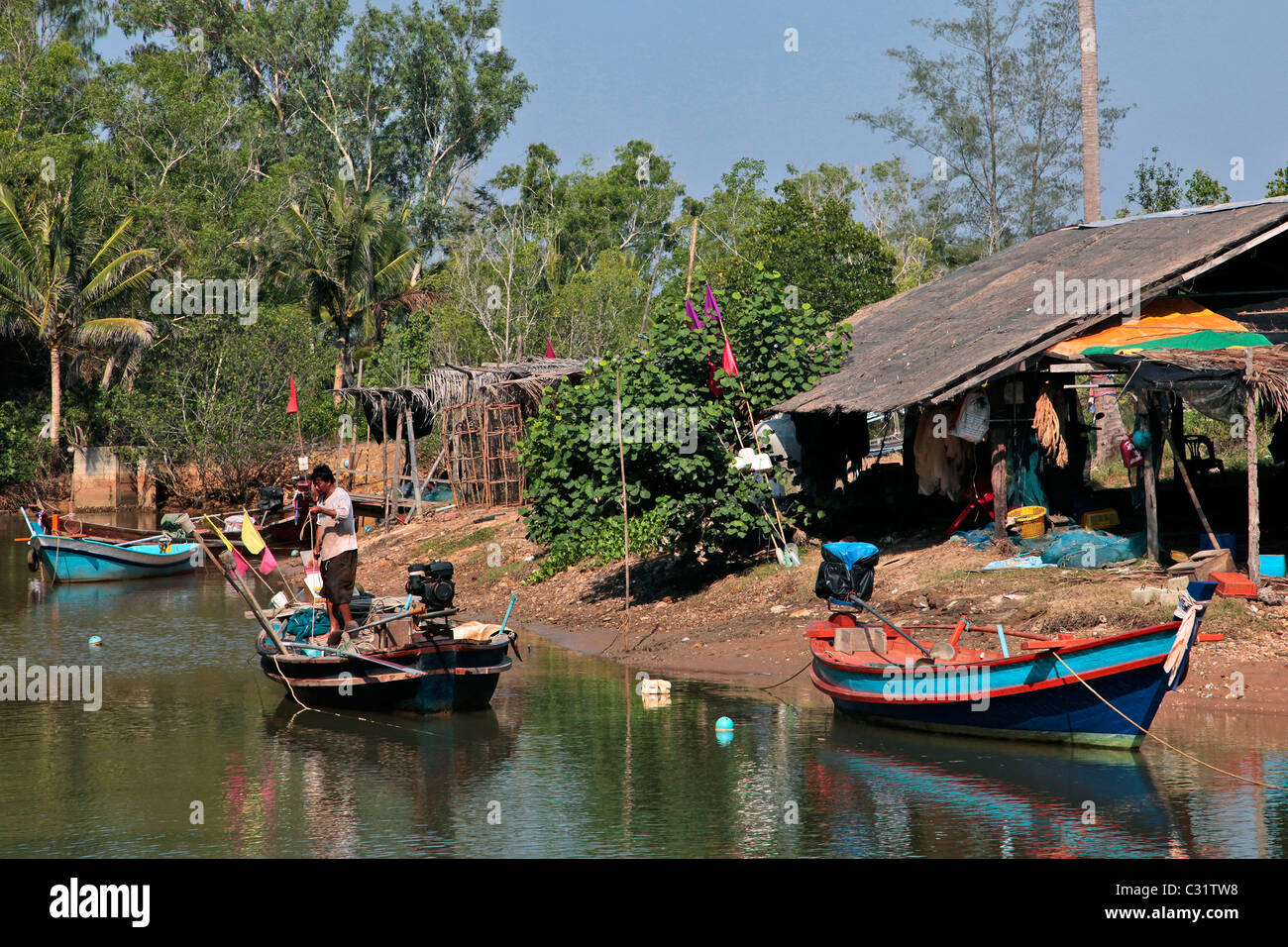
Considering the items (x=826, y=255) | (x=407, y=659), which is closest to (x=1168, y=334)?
(x=407, y=659)

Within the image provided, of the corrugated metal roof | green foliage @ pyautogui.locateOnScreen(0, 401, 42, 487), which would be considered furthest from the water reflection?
green foliage @ pyautogui.locateOnScreen(0, 401, 42, 487)

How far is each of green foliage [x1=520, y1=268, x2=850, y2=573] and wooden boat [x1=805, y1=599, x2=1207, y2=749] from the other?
14.9 feet

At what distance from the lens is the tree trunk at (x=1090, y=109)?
25531 mm

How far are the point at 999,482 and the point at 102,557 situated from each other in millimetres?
16739

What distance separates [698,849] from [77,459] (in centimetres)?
3240

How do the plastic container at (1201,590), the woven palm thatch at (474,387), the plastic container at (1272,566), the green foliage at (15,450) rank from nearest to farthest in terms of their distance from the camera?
1. the plastic container at (1201,590)
2. the plastic container at (1272,566)
3. the woven palm thatch at (474,387)
4. the green foliage at (15,450)

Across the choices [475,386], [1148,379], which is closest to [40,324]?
[475,386]

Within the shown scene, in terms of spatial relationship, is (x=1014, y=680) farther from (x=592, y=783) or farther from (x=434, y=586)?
(x=434, y=586)

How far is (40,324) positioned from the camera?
34.2 meters

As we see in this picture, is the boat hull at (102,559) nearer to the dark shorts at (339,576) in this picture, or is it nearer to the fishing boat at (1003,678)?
the dark shorts at (339,576)

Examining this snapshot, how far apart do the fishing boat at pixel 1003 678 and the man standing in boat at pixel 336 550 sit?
477 centimetres

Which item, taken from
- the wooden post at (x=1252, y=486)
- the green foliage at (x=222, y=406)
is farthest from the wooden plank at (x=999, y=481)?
the green foliage at (x=222, y=406)

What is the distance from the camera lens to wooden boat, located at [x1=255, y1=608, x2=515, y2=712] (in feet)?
39.2

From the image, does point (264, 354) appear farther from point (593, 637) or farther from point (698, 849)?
point (698, 849)
